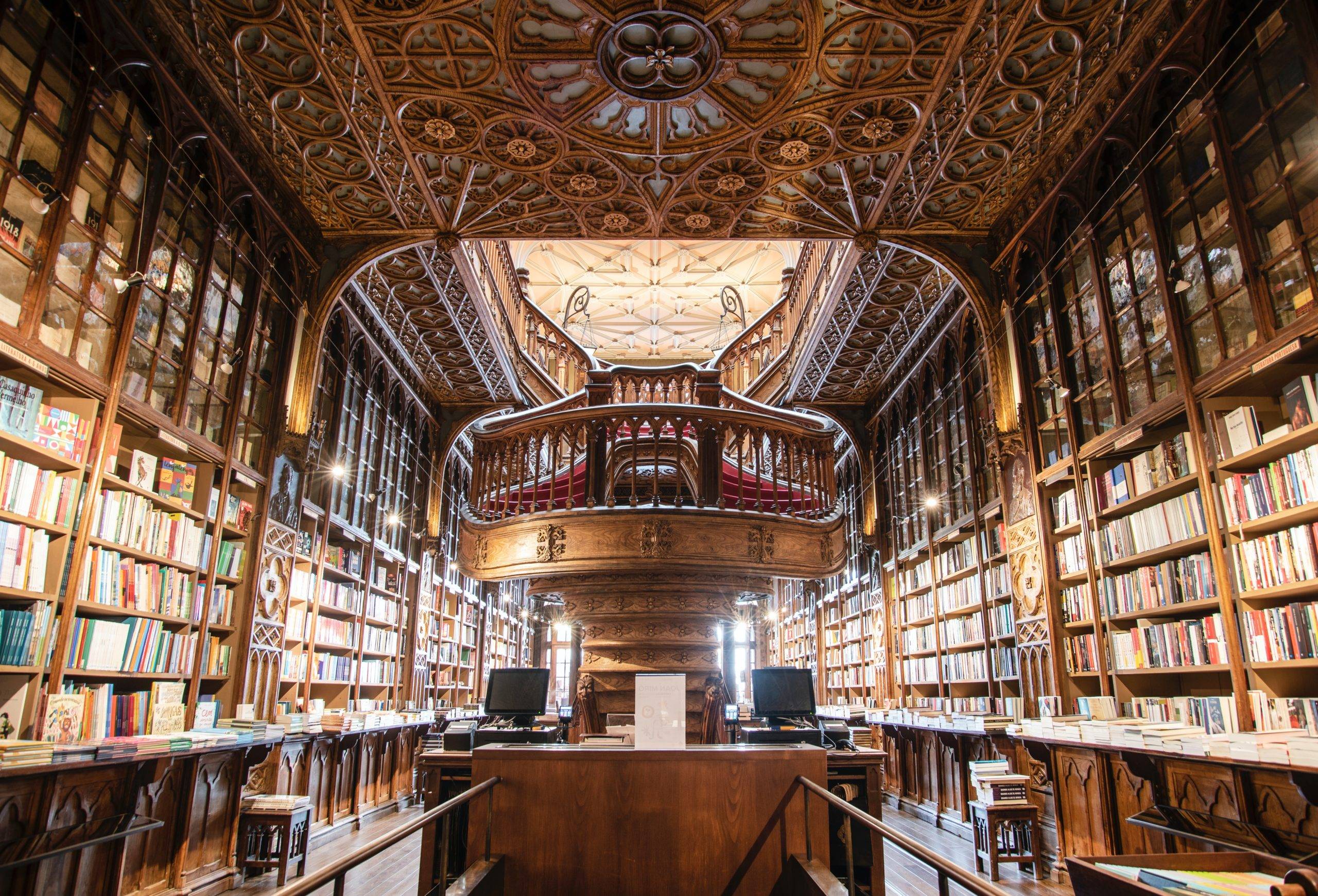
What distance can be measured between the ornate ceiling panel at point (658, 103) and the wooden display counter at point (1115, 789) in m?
3.67

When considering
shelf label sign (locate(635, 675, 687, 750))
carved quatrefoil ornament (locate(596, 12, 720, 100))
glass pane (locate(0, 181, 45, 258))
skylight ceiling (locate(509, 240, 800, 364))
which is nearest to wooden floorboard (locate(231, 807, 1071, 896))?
shelf label sign (locate(635, 675, 687, 750))

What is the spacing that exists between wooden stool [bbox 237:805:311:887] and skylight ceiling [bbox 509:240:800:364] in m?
11.1

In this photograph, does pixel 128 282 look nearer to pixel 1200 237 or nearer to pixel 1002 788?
pixel 1200 237

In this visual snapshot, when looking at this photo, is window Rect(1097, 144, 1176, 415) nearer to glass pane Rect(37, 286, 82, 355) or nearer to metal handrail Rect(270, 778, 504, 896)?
metal handrail Rect(270, 778, 504, 896)

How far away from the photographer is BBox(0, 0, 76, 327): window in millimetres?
3041

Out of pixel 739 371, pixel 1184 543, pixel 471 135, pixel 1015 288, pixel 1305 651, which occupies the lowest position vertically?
pixel 1305 651

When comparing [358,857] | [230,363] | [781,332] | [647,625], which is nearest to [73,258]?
[230,363]

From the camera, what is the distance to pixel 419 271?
6.80 meters

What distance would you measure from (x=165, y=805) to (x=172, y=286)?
2.85 metres

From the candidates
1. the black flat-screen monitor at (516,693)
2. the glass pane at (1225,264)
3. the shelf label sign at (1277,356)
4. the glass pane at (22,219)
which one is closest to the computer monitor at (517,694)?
the black flat-screen monitor at (516,693)

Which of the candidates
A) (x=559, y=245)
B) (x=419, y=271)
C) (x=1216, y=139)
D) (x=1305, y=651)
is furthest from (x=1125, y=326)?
(x=559, y=245)

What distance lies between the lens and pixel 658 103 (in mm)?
4672

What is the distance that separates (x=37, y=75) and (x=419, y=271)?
3623mm

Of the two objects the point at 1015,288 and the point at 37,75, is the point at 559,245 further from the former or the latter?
the point at 37,75
